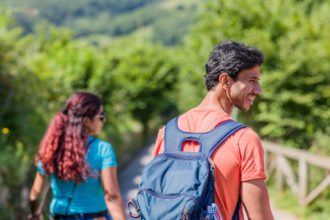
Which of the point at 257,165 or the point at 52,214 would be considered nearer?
the point at 257,165

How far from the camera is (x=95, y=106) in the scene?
3.52 m

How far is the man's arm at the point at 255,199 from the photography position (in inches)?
83.6

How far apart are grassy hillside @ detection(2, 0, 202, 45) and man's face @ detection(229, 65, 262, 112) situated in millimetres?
107849

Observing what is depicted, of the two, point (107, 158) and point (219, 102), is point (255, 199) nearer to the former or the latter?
point (219, 102)

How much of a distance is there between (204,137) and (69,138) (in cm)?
148

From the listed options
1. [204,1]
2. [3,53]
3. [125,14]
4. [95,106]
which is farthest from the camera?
[125,14]

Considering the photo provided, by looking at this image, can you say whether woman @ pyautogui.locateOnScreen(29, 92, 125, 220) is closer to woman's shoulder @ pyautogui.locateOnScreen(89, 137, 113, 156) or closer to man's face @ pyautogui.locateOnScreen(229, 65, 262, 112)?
woman's shoulder @ pyautogui.locateOnScreen(89, 137, 113, 156)

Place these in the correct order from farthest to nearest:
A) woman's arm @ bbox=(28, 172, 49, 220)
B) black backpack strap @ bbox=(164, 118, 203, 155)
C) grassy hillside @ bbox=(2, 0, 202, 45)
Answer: grassy hillside @ bbox=(2, 0, 202, 45) < woman's arm @ bbox=(28, 172, 49, 220) < black backpack strap @ bbox=(164, 118, 203, 155)

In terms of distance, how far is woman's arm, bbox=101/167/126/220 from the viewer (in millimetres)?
3361

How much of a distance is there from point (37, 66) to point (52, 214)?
8563mm

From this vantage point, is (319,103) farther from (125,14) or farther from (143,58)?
(125,14)

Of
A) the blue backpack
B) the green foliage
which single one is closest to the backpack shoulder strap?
the blue backpack

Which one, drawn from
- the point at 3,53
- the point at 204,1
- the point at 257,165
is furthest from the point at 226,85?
the point at 204,1

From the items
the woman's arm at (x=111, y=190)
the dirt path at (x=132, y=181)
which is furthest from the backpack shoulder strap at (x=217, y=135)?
the dirt path at (x=132, y=181)
